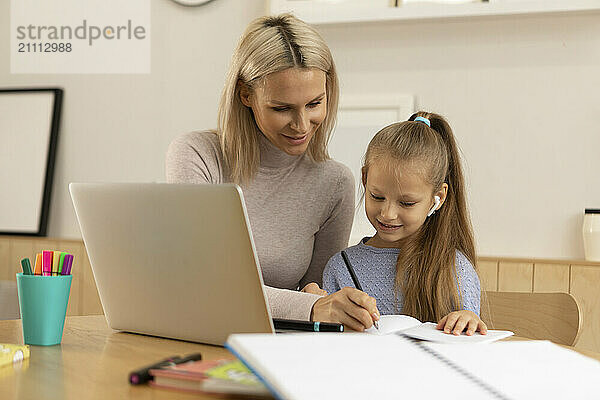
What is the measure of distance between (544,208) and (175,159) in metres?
1.19

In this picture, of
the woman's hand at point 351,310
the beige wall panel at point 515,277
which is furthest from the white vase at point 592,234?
the woman's hand at point 351,310

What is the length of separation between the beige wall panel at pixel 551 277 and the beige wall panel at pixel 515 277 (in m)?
0.02

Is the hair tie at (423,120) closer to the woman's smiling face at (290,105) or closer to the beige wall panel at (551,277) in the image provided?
the woman's smiling face at (290,105)

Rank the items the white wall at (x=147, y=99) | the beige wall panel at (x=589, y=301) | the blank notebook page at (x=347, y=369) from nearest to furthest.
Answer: the blank notebook page at (x=347, y=369), the beige wall panel at (x=589, y=301), the white wall at (x=147, y=99)

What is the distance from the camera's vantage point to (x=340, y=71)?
7.68ft

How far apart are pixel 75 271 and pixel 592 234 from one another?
5.59 feet

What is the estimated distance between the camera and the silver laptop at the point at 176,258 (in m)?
0.86

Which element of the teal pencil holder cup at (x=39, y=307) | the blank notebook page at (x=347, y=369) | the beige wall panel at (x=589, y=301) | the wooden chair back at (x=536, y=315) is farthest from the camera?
the beige wall panel at (x=589, y=301)

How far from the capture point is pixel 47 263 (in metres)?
0.98

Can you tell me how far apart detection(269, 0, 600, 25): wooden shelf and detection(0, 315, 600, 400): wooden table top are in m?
1.38

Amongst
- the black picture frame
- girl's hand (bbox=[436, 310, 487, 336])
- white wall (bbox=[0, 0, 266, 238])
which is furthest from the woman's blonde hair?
the black picture frame

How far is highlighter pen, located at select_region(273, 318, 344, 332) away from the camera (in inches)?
38.2

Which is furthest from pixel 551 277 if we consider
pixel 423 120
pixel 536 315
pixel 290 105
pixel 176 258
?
pixel 176 258

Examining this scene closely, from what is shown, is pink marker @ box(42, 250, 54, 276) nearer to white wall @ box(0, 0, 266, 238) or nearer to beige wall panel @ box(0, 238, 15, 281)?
white wall @ box(0, 0, 266, 238)
